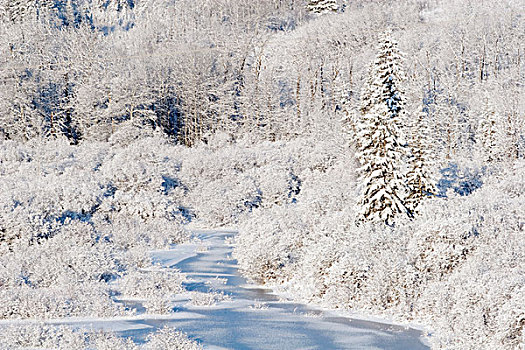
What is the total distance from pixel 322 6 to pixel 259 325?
94.5 m

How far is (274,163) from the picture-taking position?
136 feet

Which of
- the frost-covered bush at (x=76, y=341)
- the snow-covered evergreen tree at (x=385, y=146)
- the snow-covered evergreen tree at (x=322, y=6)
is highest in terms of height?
the snow-covered evergreen tree at (x=322, y=6)

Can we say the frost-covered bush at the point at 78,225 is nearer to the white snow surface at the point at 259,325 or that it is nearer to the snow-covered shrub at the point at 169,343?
the white snow surface at the point at 259,325

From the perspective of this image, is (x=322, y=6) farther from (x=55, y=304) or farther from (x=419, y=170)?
(x=55, y=304)

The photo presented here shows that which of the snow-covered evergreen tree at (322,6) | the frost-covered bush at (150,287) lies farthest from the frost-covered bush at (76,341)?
the snow-covered evergreen tree at (322,6)

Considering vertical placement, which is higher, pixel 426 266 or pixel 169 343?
pixel 169 343

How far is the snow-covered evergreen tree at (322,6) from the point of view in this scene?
9956cm

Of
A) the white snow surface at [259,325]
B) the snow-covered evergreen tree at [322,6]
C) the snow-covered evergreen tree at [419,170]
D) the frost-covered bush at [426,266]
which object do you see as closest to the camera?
the frost-covered bush at [426,266]

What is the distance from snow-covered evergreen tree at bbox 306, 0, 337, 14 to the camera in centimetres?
9956

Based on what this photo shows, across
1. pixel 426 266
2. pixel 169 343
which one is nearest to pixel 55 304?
pixel 169 343

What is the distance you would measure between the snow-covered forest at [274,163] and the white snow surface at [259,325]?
25.7 inches

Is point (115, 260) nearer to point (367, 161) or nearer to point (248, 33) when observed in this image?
point (367, 161)

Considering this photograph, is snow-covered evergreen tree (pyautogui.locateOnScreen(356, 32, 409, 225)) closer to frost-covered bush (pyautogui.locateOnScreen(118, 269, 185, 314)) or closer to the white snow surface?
the white snow surface

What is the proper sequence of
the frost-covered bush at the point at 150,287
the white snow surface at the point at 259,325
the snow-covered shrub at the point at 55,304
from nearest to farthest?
the white snow surface at the point at 259,325 → the snow-covered shrub at the point at 55,304 → the frost-covered bush at the point at 150,287
